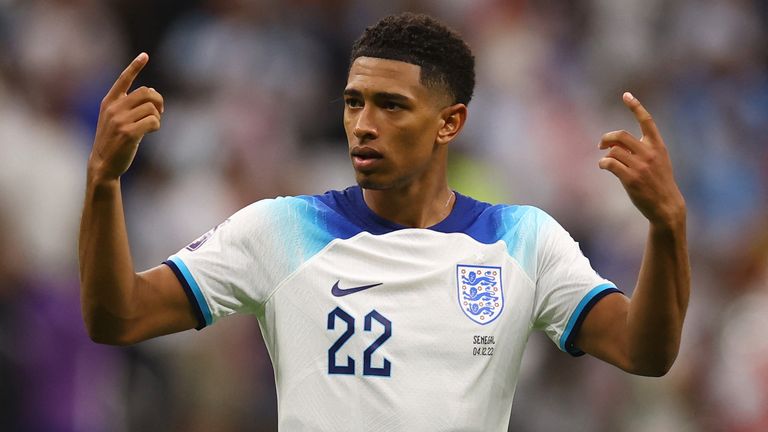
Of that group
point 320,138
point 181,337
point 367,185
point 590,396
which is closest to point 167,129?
point 320,138

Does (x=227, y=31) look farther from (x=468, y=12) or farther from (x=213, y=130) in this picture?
(x=468, y=12)

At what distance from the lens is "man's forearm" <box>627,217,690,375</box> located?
15.2 ft

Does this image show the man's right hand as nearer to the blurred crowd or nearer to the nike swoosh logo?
the nike swoosh logo

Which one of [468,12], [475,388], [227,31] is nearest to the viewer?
[475,388]

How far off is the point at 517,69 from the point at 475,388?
6.06m

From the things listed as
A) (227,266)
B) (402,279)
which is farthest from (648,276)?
(227,266)

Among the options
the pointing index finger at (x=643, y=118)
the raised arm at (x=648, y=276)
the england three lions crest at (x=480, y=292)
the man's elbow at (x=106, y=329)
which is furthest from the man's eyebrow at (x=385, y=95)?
the man's elbow at (x=106, y=329)

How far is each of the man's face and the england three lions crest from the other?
44cm

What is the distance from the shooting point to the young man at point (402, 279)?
15.0ft

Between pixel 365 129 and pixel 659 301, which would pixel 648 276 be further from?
pixel 365 129

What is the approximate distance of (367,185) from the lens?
16.4 feet

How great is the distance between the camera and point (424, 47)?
515 centimetres

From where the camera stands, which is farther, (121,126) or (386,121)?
(386,121)

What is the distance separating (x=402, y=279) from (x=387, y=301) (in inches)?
4.0
